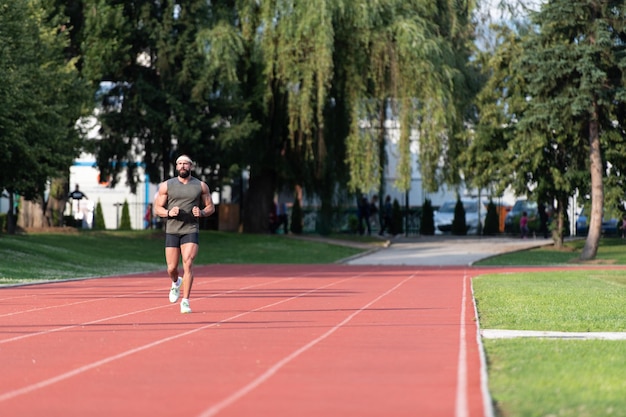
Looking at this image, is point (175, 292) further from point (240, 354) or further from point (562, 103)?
point (562, 103)

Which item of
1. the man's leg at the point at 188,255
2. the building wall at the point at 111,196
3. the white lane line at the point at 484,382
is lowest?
the white lane line at the point at 484,382

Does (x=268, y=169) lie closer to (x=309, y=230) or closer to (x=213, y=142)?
(x=213, y=142)

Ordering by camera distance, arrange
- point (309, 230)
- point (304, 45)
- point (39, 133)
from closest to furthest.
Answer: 1. point (39, 133)
2. point (304, 45)
3. point (309, 230)

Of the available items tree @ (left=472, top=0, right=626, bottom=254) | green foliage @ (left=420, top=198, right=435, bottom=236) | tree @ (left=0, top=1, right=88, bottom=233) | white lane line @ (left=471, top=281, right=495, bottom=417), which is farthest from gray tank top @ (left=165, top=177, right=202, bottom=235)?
green foliage @ (left=420, top=198, right=435, bottom=236)

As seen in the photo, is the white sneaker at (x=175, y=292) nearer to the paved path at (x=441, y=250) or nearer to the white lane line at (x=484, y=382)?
the white lane line at (x=484, y=382)

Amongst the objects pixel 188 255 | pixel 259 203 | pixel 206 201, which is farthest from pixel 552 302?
pixel 259 203

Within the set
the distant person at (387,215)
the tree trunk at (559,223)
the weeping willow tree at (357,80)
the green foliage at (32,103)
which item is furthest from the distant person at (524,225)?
the green foliage at (32,103)

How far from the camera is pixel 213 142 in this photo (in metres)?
45.4

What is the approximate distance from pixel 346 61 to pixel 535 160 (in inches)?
299

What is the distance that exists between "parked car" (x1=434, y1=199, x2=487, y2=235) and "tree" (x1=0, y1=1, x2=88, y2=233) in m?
27.4

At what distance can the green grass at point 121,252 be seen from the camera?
107 ft

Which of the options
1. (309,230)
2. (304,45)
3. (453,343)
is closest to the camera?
(453,343)

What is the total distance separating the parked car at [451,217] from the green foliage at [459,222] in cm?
125

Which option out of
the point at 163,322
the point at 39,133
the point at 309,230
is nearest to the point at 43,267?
the point at 39,133
